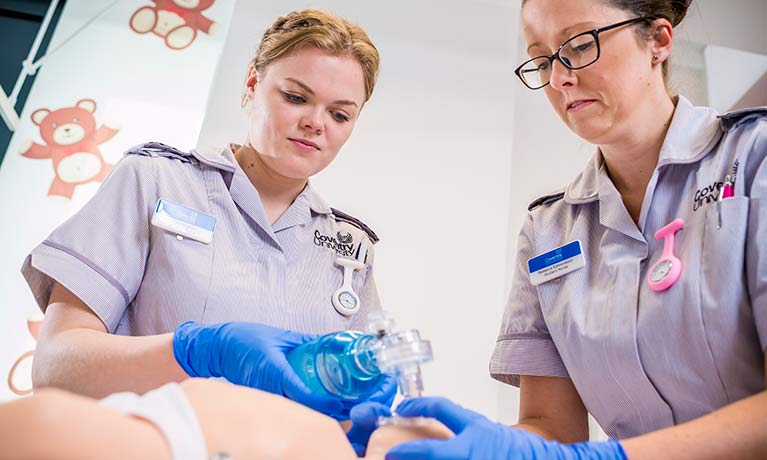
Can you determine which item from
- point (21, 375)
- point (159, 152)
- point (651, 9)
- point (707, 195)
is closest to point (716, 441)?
point (707, 195)

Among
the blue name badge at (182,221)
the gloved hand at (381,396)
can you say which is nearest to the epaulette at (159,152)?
the blue name badge at (182,221)

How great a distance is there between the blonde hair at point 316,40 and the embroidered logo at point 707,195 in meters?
0.86

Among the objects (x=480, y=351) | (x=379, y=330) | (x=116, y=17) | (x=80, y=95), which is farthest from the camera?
(x=116, y=17)

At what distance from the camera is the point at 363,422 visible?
2.98 ft

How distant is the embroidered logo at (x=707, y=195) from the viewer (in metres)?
1.11

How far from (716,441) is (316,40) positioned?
119 cm

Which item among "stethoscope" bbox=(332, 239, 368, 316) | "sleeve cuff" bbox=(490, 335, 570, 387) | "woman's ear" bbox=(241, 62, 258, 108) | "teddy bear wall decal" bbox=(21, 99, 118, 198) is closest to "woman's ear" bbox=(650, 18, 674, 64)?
"sleeve cuff" bbox=(490, 335, 570, 387)

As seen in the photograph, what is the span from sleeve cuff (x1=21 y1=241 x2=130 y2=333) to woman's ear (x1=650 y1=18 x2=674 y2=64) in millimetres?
1262

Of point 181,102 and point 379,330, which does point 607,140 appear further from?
point 181,102

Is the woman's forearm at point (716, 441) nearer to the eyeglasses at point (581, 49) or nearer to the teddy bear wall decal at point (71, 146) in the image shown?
the eyeglasses at point (581, 49)

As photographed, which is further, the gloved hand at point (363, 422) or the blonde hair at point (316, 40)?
the blonde hair at point (316, 40)

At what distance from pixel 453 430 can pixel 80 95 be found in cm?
250

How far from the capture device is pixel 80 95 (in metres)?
2.64

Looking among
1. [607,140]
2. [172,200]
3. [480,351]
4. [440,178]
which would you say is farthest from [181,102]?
[607,140]
